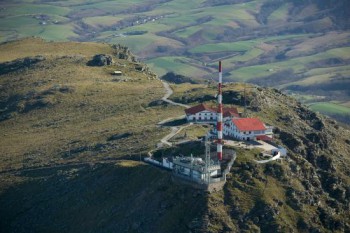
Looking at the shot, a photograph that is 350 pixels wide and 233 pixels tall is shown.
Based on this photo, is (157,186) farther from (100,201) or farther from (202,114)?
(202,114)

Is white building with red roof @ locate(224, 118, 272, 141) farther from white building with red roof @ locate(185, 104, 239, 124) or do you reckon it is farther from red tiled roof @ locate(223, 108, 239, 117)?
white building with red roof @ locate(185, 104, 239, 124)

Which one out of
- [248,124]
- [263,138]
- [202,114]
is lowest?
[263,138]

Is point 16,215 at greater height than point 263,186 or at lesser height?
lesser

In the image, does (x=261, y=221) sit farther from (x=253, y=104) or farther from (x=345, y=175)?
(x=253, y=104)

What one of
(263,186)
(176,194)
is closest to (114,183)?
(176,194)

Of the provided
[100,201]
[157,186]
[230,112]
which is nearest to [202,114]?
[230,112]

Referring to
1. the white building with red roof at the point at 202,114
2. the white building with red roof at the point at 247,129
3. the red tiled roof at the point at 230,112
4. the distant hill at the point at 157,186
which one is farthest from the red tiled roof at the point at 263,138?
the white building with red roof at the point at 202,114
